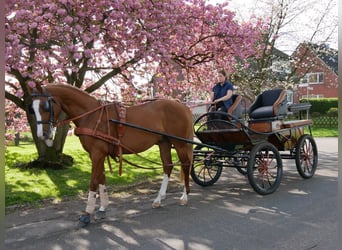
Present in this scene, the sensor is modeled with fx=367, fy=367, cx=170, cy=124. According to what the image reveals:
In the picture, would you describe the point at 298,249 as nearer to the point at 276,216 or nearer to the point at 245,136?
the point at 276,216

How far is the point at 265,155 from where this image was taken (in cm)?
737

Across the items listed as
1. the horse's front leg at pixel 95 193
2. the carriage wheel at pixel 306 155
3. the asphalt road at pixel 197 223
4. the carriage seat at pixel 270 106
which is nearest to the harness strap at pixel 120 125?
the horse's front leg at pixel 95 193

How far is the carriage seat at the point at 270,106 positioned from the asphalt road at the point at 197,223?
5.11 ft

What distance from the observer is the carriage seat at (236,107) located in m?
7.20

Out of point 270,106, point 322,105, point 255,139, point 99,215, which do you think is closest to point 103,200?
point 99,215

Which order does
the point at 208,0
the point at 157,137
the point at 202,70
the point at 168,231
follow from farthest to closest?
the point at 202,70, the point at 208,0, the point at 157,137, the point at 168,231

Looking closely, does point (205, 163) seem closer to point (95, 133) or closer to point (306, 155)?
point (306, 155)

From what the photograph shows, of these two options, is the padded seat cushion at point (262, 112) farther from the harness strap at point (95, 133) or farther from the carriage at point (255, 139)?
the harness strap at point (95, 133)

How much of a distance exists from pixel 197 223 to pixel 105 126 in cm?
196

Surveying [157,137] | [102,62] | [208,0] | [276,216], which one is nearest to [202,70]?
[208,0]

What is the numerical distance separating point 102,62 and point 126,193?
13.4 ft

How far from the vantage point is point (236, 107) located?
7.28m

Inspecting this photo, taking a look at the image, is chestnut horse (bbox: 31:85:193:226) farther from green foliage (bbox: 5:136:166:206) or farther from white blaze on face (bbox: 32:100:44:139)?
green foliage (bbox: 5:136:166:206)

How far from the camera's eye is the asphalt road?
448 centimetres
